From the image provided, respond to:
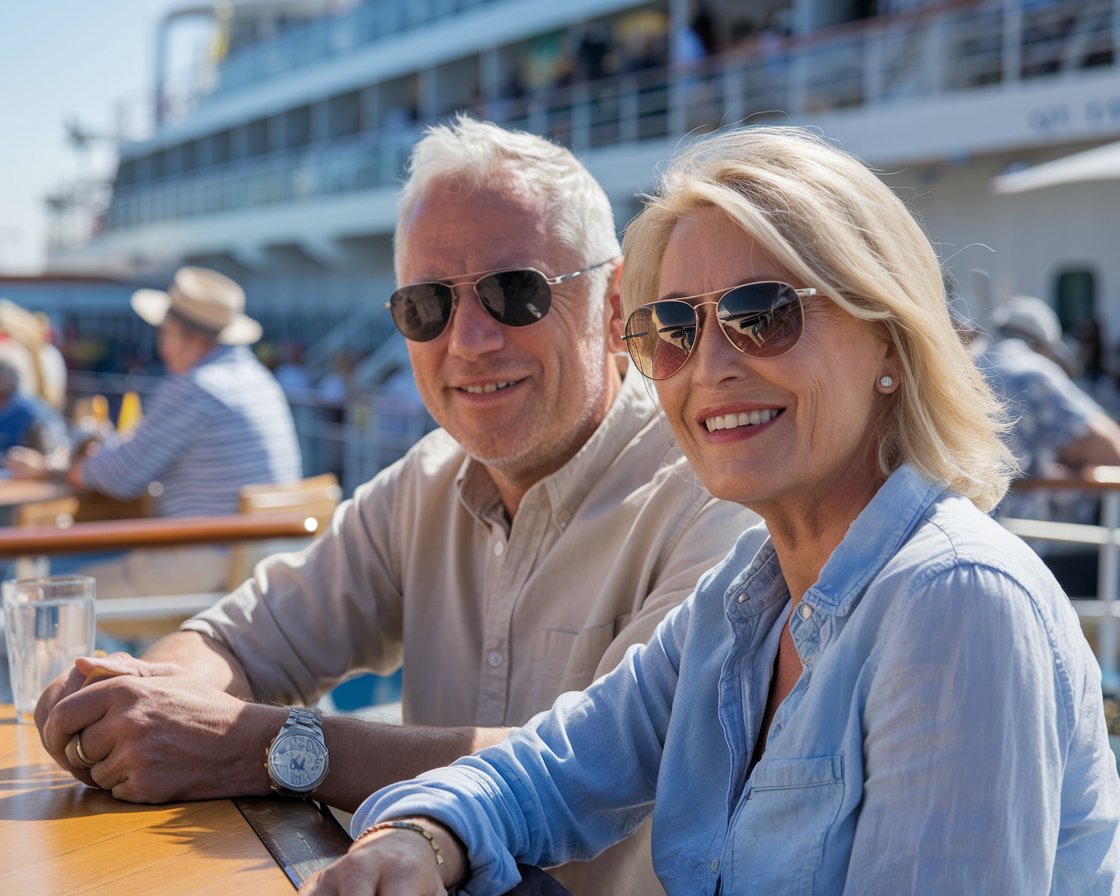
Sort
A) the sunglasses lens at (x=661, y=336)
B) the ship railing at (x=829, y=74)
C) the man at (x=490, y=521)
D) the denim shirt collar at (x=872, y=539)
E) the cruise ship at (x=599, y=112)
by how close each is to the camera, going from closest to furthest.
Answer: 1. the denim shirt collar at (x=872, y=539)
2. the sunglasses lens at (x=661, y=336)
3. the man at (x=490, y=521)
4. the ship railing at (x=829, y=74)
5. the cruise ship at (x=599, y=112)

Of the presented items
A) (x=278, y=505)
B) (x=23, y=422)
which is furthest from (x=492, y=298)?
(x=23, y=422)

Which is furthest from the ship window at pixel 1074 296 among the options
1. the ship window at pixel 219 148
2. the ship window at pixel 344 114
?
the ship window at pixel 219 148

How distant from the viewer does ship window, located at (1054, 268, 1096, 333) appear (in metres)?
9.17

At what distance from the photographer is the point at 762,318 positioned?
3.33 feet

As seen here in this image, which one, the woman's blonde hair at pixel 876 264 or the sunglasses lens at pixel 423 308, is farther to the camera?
the sunglasses lens at pixel 423 308

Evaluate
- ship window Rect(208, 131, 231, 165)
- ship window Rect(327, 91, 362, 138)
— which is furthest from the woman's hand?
ship window Rect(208, 131, 231, 165)

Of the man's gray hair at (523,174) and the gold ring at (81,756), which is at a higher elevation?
the man's gray hair at (523,174)

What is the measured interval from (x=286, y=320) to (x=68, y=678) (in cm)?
2053

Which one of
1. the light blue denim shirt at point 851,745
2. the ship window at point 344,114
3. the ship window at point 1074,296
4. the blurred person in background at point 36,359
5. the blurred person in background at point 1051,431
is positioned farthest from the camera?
the ship window at point 344,114

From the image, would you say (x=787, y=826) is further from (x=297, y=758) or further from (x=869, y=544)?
(x=297, y=758)

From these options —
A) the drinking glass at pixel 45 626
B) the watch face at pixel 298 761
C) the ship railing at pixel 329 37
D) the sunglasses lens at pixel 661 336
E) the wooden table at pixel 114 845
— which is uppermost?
the ship railing at pixel 329 37

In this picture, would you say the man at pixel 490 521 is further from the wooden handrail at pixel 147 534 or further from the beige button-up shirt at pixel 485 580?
the wooden handrail at pixel 147 534

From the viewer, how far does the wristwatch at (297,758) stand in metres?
1.25

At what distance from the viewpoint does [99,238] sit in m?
26.9
